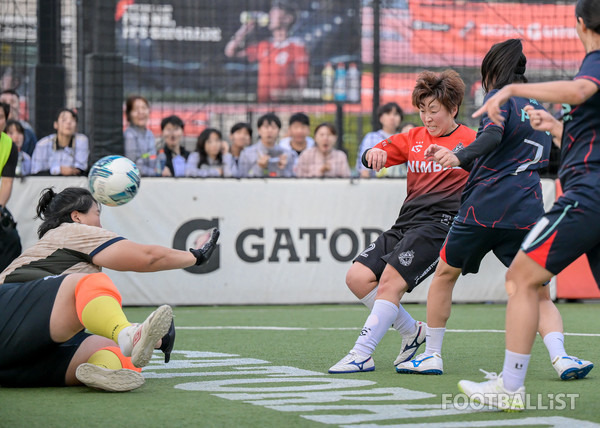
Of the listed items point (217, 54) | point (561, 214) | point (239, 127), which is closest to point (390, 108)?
point (239, 127)

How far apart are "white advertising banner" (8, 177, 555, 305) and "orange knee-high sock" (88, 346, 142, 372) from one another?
19.1 ft

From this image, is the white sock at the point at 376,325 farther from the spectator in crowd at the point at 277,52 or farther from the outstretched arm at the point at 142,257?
the spectator in crowd at the point at 277,52

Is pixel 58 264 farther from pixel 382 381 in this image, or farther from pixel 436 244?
pixel 436 244

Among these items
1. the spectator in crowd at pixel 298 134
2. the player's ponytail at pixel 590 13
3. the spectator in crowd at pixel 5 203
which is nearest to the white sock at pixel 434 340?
the player's ponytail at pixel 590 13

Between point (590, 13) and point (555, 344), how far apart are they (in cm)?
215

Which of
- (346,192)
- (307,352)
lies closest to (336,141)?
(346,192)

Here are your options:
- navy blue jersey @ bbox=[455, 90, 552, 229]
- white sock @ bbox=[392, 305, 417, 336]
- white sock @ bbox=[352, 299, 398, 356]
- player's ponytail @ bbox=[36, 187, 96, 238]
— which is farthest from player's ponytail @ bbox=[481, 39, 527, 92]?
player's ponytail @ bbox=[36, 187, 96, 238]

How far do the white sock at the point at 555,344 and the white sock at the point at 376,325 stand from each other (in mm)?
943

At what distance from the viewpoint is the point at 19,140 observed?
11406 mm

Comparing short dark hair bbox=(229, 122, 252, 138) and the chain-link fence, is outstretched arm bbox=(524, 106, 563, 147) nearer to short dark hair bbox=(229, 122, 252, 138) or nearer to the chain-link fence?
the chain-link fence

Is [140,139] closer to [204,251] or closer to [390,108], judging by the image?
[390,108]

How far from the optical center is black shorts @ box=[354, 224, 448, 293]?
603 centimetres

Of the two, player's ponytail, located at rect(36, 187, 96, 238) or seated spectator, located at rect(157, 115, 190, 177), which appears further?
seated spectator, located at rect(157, 115, 190, 177)

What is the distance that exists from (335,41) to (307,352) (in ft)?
26.7
